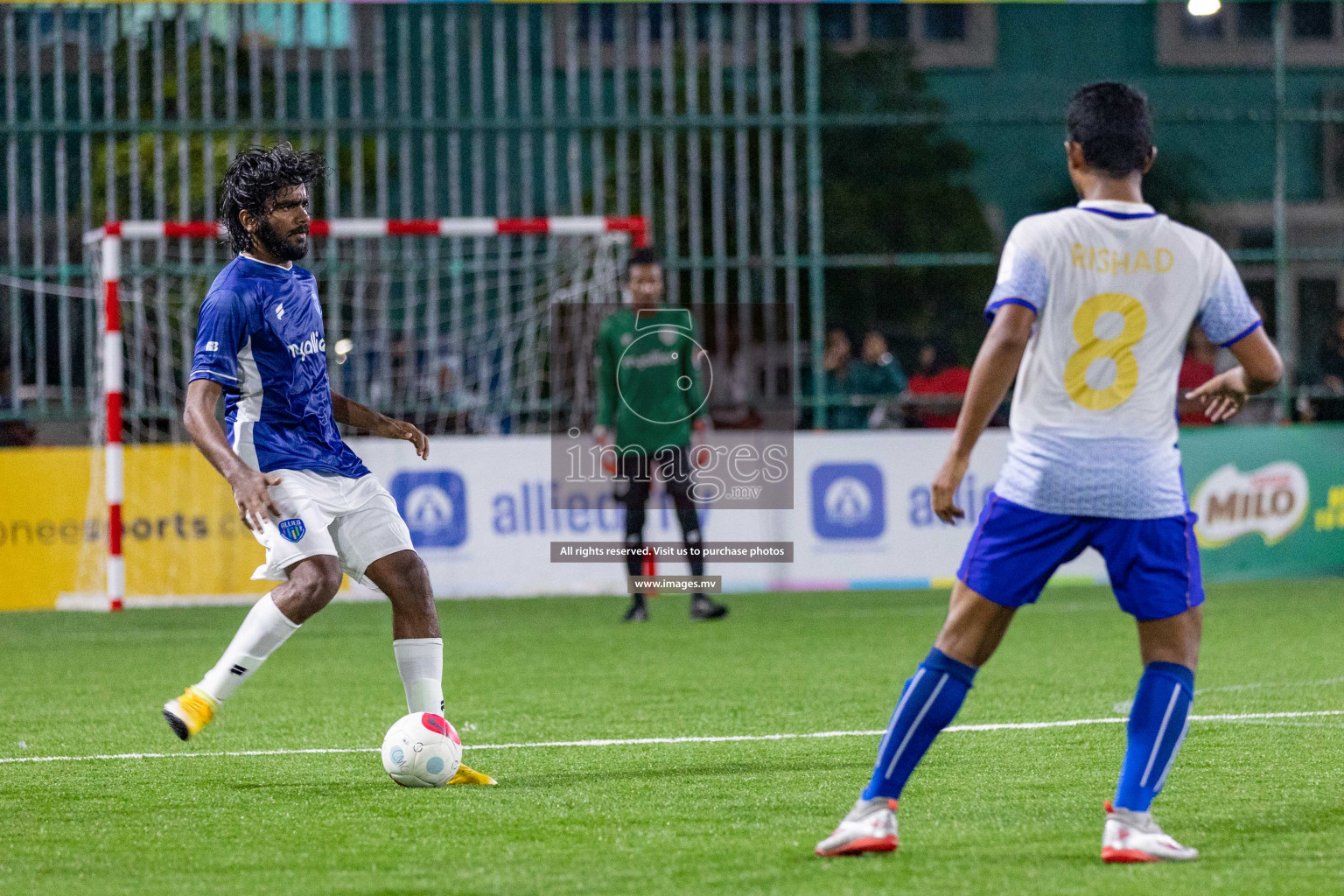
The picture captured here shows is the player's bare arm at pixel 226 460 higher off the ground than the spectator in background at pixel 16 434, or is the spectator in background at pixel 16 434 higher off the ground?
the player's bare arm at pixel 226 460

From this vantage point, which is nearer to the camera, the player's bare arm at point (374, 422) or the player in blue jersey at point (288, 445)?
the player in blue jersey at point (288, 445)


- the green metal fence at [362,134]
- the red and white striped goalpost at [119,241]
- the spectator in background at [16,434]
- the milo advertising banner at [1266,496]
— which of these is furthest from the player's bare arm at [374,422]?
the milo advertising banner at [1266,496]

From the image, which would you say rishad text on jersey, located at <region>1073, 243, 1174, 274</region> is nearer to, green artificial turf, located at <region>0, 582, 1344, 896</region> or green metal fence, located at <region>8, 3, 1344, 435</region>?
green artificial turf, located at <region>0, 582, 1344, 896</region>

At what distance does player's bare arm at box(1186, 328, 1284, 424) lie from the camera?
418cm

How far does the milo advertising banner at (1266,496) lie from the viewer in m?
13.2

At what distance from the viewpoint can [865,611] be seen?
38.7ft

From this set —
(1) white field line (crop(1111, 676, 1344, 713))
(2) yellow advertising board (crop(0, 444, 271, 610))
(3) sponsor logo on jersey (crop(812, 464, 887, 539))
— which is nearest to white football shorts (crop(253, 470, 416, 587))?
(1) white field line (crop(1111, 676, 1344, 713))

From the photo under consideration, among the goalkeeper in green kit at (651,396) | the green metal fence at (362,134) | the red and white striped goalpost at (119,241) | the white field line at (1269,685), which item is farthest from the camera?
the green metal fence at (362,134)

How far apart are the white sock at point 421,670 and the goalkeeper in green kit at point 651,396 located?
553 centimetres

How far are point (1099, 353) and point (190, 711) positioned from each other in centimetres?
279

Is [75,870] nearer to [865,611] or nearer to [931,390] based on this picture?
[865,611]

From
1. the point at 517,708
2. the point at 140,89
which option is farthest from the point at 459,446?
the point at 517,708

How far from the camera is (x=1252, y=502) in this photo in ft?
43.8

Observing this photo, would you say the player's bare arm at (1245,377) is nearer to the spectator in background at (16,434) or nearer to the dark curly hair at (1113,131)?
the dark curly hair at (1113,131)
